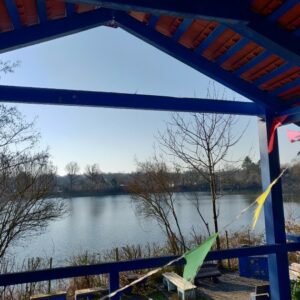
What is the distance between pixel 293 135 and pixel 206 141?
15.9ft

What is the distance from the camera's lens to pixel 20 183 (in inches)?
316

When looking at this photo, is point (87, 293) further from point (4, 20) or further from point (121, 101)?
point (4, 20)

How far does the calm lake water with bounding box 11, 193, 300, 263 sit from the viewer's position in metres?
8.32

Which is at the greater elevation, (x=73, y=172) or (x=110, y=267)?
(x=73, y=172)

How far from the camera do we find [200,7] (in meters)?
1.44

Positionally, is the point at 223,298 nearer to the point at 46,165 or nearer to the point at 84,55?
the point at 84,55

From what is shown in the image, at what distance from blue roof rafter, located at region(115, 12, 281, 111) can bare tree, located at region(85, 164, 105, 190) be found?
1348 cm

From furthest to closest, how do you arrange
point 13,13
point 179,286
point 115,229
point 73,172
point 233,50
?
A: point 73,172 < point 115,229 < point 179,286 < point 233,50 < point 13,13

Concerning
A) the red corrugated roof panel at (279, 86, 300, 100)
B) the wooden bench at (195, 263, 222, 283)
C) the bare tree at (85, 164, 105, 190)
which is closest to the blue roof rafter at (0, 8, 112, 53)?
the red corrugated roof panel at (279, 86, 300, 100)

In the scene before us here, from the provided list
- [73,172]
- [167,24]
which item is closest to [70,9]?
[167,24]

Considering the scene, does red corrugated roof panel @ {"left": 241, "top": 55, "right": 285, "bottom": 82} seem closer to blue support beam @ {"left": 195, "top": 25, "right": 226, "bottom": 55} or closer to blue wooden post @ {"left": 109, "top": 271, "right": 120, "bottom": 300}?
blue support beam @ {"left": 195, "top": 25, "right": 226, "bottom": 55}

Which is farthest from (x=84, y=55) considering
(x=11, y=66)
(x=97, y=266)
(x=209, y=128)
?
(x=97, y=266)

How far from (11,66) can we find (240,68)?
642 centimetres

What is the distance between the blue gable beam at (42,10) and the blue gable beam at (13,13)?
0.13m
